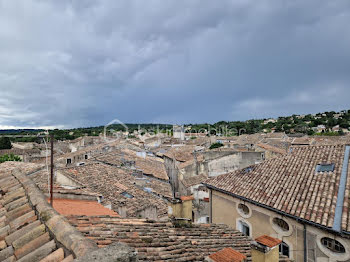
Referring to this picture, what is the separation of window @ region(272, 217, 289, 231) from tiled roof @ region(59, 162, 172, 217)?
6.54 metres

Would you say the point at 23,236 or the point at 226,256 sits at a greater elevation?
the point at 23,236

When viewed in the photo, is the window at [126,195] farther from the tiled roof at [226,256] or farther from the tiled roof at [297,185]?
the tiled roof at [226,256]

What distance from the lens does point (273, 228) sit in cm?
1136

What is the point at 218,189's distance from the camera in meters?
14.3

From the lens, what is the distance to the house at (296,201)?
923 centimetres

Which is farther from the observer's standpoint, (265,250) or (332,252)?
(332,252)

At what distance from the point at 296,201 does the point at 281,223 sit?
1.39m

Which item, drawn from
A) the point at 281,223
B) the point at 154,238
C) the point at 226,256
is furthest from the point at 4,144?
the point at 226,256

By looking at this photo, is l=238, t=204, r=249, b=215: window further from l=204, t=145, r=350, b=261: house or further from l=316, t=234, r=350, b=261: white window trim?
l=316, t=234, r=350, b=261: white window trim

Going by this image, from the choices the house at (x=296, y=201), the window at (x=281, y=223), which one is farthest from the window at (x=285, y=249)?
the window at (x=281, y=223)

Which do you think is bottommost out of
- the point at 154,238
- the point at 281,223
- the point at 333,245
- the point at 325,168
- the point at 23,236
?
the point at 333,245

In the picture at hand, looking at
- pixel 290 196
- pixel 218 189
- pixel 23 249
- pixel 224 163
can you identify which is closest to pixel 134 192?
pixel 218 189

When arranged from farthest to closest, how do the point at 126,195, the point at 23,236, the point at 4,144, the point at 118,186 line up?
1. the point at 4,144
2. the point at 118,186
3. the point at 126,195
4. the point at 23,236

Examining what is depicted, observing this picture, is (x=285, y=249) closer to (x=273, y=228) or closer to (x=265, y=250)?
(x=273, y=228)
